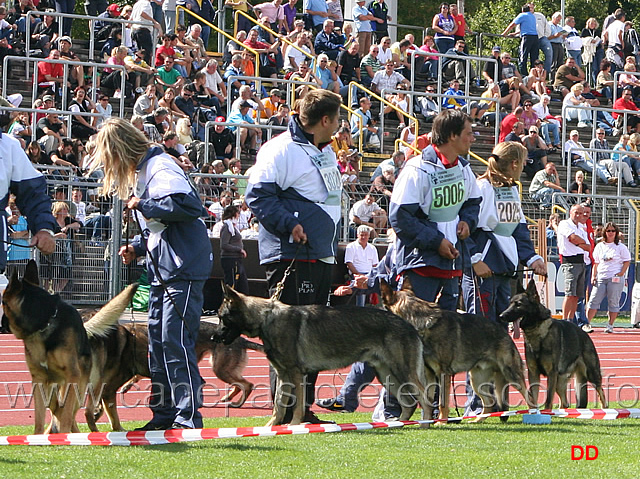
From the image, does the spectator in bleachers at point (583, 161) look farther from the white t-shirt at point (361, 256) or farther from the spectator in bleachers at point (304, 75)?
the white t-shirt at point (361, 256)

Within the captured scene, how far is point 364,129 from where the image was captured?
925 inches

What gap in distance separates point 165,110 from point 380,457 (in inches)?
546

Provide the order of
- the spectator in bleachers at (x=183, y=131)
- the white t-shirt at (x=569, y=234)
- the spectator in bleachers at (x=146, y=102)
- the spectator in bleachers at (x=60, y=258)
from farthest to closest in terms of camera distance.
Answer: the spectator in bleachers at (x=146, y=102) < the spectator in bleachers at (x=183, y=131) < the white t-shirt at (x=569, y=234) < the spectator in bleachers at (x=60, y=258)

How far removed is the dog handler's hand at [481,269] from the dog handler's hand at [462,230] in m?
0.51

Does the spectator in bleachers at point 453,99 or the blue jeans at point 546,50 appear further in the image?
the blue jeans at point 546,50

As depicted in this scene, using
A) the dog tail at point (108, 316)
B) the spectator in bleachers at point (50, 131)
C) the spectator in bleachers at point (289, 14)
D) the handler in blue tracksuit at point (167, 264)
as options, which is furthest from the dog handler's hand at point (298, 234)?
the spectator in bleachers at point (289, 14)

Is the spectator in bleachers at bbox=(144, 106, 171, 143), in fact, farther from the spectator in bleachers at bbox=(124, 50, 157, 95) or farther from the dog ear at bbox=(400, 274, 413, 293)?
the dog ear at bbox=(400, 274, 413, 293)

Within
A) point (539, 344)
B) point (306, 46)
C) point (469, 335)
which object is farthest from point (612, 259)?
point (469, 335)

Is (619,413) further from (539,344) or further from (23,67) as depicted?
(23,67)

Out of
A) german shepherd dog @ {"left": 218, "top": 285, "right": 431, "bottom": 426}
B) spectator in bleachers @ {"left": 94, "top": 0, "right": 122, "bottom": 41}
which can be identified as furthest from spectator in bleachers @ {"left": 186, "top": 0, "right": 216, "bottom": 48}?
german shepherd dog @ {"left": 218, "top": 285, "right": 431, "bottom": 426}

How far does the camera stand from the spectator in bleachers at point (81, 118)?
1894 cm

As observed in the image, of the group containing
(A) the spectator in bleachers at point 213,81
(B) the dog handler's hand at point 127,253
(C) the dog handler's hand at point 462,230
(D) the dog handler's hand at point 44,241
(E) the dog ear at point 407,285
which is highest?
(A) the spectator in bleachers at point 213,81

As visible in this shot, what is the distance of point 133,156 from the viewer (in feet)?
23.5

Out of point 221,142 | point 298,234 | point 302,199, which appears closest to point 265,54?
point 221,142
